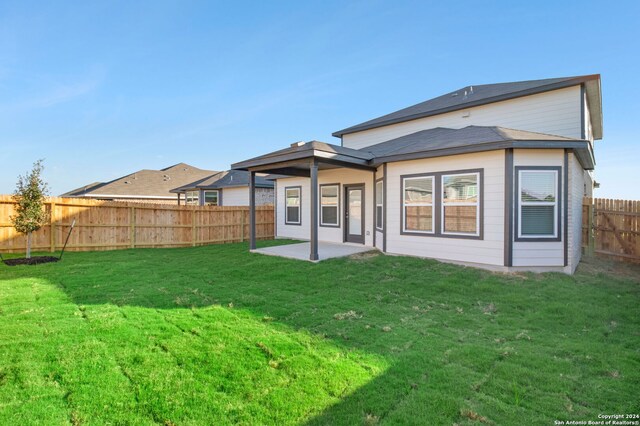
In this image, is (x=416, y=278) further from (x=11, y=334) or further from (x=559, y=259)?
(x=11, y=334)

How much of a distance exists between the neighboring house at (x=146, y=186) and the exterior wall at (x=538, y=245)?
25.8m

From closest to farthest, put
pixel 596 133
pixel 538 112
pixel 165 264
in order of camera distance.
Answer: pixel 165 264, pixel 538 112, pixel 596 133

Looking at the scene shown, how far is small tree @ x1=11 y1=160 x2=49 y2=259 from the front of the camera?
8250 mm

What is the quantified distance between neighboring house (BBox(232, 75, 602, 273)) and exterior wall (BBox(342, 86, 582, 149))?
0.09 ft

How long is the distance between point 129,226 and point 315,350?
34.9 ft

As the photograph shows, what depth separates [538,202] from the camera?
709 cm

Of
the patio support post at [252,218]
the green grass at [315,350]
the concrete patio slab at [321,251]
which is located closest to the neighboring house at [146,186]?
the patio support post at [252,218]

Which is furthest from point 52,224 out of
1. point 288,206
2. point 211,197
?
point 211,197

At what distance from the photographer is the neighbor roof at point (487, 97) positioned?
8.98 metres

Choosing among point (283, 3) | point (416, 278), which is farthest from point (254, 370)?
point (283, 3)

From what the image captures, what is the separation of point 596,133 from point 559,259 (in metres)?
11.1

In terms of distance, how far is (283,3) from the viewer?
11406 millimetres

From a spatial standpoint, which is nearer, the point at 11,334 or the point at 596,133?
the point at 11,334

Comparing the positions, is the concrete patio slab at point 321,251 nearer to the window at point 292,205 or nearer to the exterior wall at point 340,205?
the exterior wall at point 340,205
